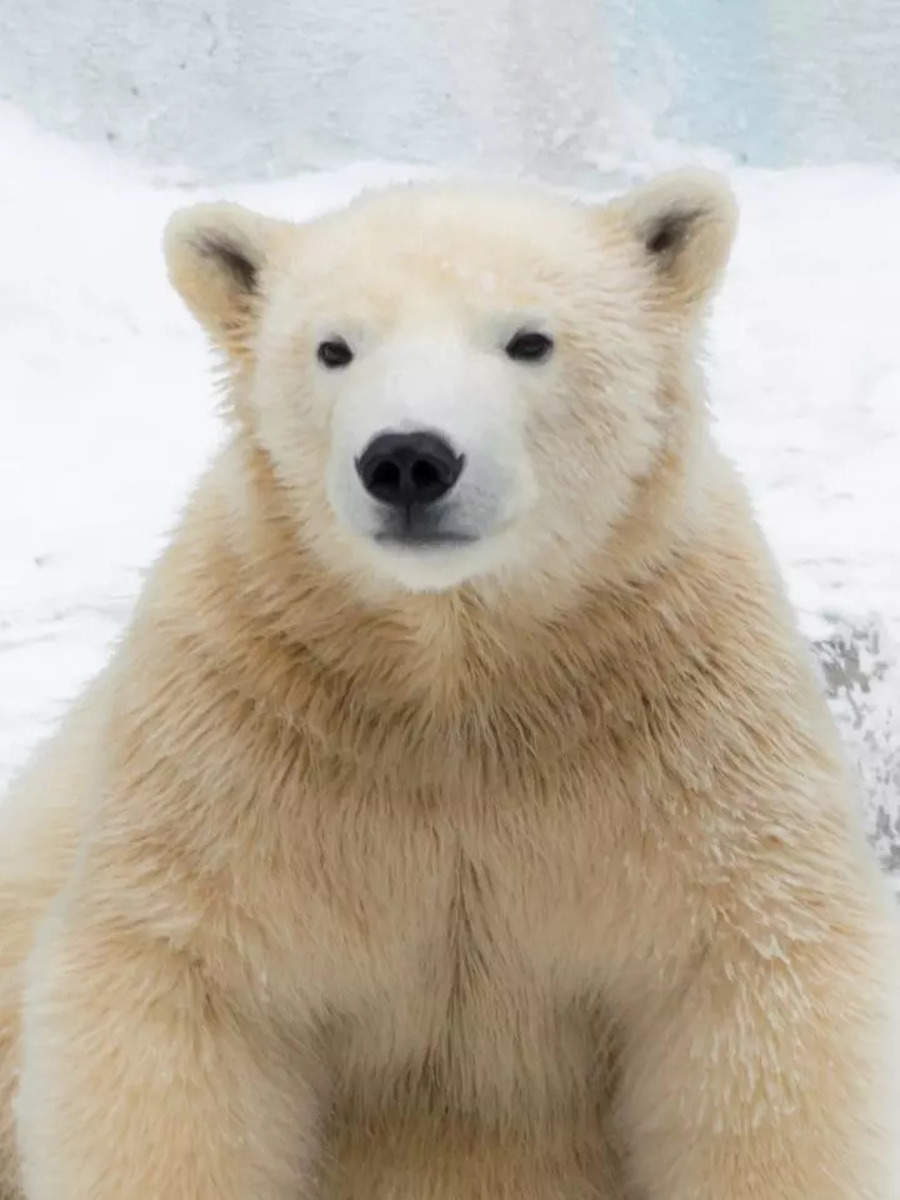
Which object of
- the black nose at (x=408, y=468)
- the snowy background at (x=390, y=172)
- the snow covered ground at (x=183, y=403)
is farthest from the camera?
the snowy background at (x=390, y=172)

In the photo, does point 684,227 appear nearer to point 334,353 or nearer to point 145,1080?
point 334,353

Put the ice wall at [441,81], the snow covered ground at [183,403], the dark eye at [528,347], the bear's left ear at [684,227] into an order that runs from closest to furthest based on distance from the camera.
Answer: the dark eye at [528,347] < the bear's left ear at [684,227] < the snow covered ground at [183,403] < the ice wall at [441,81]

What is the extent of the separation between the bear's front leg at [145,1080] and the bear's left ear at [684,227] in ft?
2.31

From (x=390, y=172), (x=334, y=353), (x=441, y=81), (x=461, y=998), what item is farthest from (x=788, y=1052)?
(x=441, y=81)

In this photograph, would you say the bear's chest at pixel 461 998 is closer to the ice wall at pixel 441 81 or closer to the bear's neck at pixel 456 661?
the bear's neck at pixel 456 661

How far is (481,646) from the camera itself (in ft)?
Answer: 4.70

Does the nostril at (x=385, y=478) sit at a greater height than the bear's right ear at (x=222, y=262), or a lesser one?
lesser

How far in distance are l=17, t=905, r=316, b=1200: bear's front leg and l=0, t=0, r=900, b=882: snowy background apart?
1184mm

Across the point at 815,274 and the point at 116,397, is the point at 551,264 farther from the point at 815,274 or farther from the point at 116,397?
the point at 815,274

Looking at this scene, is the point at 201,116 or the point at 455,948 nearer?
the point at 455,948

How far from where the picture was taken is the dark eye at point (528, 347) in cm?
134

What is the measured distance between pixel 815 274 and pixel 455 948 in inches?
103

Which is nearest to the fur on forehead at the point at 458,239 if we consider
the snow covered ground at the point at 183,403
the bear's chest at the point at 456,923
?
the bear's chest at the point at 456,923

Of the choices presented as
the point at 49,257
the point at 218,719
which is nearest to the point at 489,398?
the point at 218,719
